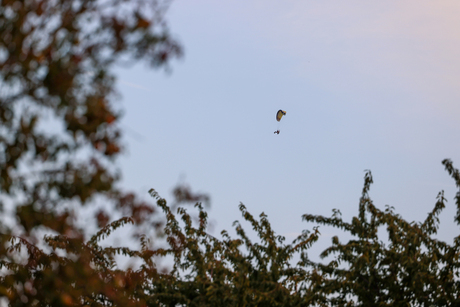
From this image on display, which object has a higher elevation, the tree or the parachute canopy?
the parachute canopy

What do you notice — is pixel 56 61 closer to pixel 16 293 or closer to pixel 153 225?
pixel 16 293

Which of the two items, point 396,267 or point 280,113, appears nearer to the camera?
point 396,267

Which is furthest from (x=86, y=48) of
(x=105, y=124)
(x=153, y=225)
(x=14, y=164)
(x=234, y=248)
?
(x=234, y=248)

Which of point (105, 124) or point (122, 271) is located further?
point (122, 271)

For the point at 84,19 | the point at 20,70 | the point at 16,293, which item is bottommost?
the point at 16,293

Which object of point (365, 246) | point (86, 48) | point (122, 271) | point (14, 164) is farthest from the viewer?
point (122, 271)

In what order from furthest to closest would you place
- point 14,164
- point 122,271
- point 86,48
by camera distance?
point 122,271 < point 86,48 < point 14,164

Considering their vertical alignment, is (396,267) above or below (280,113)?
below

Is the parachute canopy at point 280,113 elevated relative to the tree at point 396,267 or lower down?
elevated

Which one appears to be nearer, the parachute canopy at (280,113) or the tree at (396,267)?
the tree at (396,267)

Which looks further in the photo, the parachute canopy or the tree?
the parachute canopy

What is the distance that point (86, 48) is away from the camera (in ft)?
21.7

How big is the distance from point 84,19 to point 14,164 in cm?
192

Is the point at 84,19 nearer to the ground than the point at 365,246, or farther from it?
farther from it
